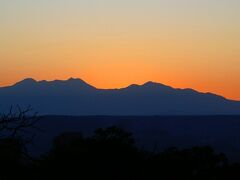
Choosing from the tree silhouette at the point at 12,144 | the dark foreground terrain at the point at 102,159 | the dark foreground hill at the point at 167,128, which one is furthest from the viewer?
the dark foreground hill at the point at 167,128

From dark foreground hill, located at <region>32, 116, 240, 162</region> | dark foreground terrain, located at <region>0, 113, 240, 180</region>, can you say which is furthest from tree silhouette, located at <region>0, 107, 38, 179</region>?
dark foreground hill, located at <region>32, 116, 240, 162</region>

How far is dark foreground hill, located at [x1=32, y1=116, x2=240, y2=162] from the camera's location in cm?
13662

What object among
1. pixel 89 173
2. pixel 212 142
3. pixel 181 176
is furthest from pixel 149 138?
pixel 89 173

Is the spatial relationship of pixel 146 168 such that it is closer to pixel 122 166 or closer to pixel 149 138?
pixel 122 166

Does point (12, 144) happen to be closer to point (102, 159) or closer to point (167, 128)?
point (102, 159)

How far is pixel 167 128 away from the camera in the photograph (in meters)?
155

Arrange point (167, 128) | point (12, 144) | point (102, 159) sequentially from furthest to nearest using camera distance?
point (167, 128) → point (102, 159) → point (12, 144)

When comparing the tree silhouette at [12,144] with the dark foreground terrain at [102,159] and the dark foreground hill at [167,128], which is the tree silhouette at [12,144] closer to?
the dark foreground terrain at [102,159]

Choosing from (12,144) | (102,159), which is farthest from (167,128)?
(12,144)

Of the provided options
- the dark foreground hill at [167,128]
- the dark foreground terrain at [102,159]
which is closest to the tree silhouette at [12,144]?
the dark foreground terrain at [102,159]

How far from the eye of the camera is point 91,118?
15750cm

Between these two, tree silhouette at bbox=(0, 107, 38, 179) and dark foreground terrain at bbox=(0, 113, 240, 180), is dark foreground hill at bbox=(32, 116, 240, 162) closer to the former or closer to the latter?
dark foreground terrain at bbox=(0, 113, 240, 180)

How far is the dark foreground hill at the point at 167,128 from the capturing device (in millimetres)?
136625

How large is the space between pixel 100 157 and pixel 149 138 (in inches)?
4713
